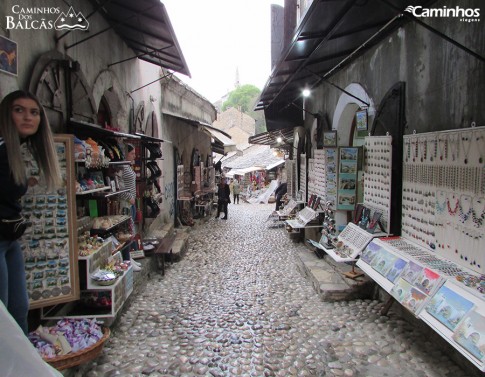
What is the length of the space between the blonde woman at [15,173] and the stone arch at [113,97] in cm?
295

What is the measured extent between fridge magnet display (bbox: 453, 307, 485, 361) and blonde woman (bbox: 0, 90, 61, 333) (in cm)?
361

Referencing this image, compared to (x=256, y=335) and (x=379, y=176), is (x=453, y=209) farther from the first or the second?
(x=256, y=335)

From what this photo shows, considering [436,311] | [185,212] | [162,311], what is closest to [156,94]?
[185,212]

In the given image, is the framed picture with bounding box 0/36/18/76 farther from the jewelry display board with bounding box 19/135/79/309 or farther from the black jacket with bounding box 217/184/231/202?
the black jacket with bounding box 217/184/231/202

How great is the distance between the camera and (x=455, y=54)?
403cm

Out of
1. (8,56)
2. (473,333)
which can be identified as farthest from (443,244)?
(8,56)

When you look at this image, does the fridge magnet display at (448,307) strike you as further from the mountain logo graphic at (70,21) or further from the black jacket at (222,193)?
the black jacket at (222,193)

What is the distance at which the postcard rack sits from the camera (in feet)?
10.0

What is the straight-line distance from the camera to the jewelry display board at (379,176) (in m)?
5.41

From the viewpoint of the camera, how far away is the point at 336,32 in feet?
18.4

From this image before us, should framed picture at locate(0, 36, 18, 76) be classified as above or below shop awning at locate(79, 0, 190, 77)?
below

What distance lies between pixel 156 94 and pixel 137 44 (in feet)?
10.2

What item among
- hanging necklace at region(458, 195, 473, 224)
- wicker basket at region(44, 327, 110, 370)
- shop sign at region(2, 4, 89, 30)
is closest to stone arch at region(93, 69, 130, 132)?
shop sign at region(2, 4, 89, 30)

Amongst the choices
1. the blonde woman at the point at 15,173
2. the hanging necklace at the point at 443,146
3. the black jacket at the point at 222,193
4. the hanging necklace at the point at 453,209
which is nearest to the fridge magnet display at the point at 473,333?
the hanging necklace at the point at 453,209
